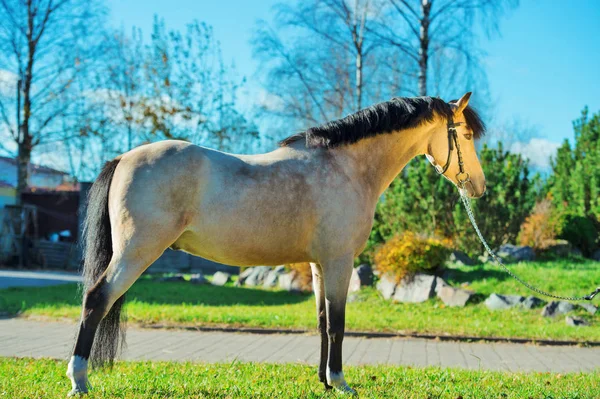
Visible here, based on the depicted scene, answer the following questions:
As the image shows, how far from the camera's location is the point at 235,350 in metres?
6.45

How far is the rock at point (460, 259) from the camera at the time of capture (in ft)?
40.0

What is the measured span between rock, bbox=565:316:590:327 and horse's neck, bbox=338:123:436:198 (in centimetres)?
552

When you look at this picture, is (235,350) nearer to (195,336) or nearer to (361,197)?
(195,336)

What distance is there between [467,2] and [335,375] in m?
13.9

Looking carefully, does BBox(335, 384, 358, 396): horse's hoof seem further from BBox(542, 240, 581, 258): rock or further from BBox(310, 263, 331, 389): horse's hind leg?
BBox(542, 240, 581, 258): rock

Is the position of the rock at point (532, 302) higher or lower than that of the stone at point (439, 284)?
lower

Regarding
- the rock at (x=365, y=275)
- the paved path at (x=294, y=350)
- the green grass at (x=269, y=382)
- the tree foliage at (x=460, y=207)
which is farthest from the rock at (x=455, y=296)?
the green grass at (x=269, y=382)

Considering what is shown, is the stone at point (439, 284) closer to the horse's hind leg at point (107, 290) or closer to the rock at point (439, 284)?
the rock at point (439, 284)

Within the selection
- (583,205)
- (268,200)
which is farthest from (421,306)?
(583,205)

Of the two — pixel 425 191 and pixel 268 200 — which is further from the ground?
pixel 425 191

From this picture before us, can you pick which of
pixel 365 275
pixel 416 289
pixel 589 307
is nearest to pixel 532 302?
pixel 589 307

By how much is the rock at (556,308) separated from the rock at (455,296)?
1.28 meters

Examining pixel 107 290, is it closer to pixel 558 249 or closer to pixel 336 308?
pixel 336 308

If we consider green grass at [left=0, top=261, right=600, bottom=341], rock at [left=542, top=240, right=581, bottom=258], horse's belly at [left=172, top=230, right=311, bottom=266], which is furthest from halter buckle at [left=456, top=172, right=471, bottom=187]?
rock at [left=542, top=240, right=581, bottom=258]
